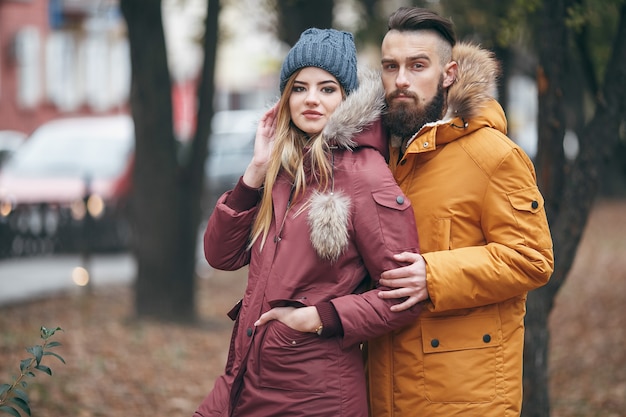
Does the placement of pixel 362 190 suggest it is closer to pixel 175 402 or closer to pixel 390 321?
pixel 390 321

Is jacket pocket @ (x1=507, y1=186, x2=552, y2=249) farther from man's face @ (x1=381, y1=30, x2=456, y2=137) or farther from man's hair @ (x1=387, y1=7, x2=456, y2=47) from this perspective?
man's hair @ (x1=387, y1=7, x2=456, y2=47)

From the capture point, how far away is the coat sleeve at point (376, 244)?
3.14m

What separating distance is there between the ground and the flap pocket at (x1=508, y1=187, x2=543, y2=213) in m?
3.93

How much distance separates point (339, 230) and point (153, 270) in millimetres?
6635

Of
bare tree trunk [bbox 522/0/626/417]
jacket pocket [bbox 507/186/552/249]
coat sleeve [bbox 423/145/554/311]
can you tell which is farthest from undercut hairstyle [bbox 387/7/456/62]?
bare tree trunk [bbox 522/0/626/417]

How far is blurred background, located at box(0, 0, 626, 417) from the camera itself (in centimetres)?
541

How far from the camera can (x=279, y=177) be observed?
3422mm

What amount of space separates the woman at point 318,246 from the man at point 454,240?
11 cm

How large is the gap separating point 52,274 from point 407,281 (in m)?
10.6

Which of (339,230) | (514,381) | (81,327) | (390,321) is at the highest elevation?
(339,230)

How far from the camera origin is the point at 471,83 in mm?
3383

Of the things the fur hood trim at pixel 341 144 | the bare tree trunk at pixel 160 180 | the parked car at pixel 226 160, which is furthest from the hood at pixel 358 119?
the parked car at pixel 226 160

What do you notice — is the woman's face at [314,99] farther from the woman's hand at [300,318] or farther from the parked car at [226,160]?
the parked car at [226,160]

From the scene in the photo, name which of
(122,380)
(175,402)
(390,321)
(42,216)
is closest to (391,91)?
(390,321)
